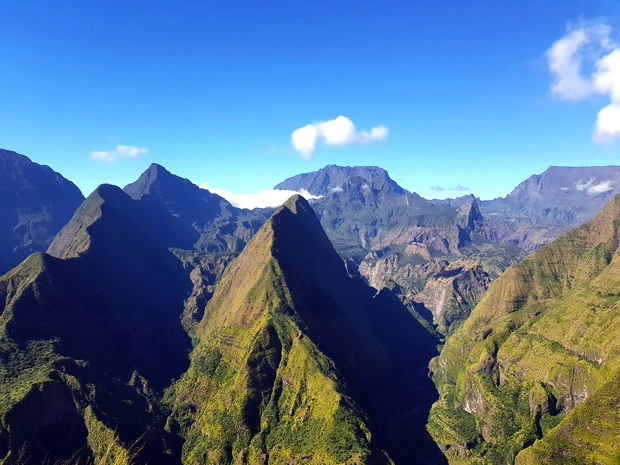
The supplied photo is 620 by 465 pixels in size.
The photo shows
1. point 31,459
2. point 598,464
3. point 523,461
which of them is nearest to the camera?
point 598,464

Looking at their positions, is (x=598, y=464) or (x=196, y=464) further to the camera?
(x=196, y=464)

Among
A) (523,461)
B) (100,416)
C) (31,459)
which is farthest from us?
(100,416)

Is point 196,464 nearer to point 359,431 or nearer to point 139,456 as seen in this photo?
point 139,456

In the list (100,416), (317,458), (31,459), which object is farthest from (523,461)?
(31,459)

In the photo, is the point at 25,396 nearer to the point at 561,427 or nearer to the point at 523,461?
the point at 523,461

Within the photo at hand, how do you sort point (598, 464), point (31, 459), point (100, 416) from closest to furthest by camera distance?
1. point (598, 464)
2. point (31, 459)
3. point (100, 416)

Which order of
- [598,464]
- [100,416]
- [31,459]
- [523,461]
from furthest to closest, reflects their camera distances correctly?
1. [100,416]
2. [523,461]
3. [31,459]
4. [598,464]

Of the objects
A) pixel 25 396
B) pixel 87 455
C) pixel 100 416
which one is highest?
pixel 25 396

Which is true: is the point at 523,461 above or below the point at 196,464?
above

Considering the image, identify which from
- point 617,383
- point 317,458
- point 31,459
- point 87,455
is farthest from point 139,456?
point 617,383
